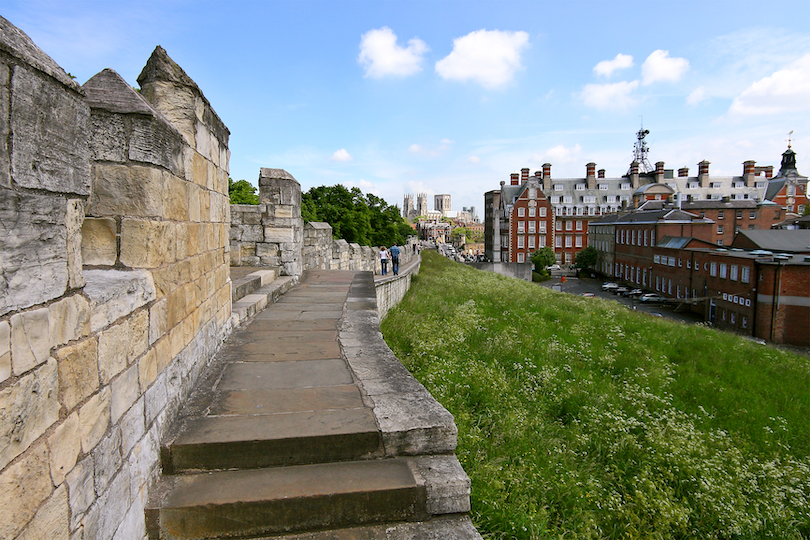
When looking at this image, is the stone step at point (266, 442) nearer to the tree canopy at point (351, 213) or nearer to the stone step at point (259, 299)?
the stone step at point (259, 299)

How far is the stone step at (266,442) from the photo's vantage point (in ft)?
8.55

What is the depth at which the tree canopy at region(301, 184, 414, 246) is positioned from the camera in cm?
3481

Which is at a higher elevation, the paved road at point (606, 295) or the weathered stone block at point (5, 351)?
the weathered stone block at point (5, 351)

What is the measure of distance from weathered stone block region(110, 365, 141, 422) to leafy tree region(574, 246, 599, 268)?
54435 mm

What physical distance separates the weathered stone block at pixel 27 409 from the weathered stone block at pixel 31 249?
243 millimetres

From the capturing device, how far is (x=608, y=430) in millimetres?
5355

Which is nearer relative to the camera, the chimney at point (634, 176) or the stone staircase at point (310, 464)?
the stone staircase at point (310, 464)

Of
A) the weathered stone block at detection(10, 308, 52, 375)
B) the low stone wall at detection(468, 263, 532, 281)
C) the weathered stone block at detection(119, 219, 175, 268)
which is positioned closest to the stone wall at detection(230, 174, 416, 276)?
the weathered stone block at detection(119, 219, 175, 268)

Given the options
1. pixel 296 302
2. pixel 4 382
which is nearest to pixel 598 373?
pixel 296 302

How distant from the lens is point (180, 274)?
124 inches

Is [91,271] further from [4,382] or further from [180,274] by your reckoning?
[4,382]

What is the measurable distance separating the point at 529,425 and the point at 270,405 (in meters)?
2.95

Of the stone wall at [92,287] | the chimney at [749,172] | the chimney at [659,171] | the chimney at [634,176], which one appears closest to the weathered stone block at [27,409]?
the stone wall at [92,287]

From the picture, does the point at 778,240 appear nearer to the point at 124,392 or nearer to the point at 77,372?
the point at 124,392
